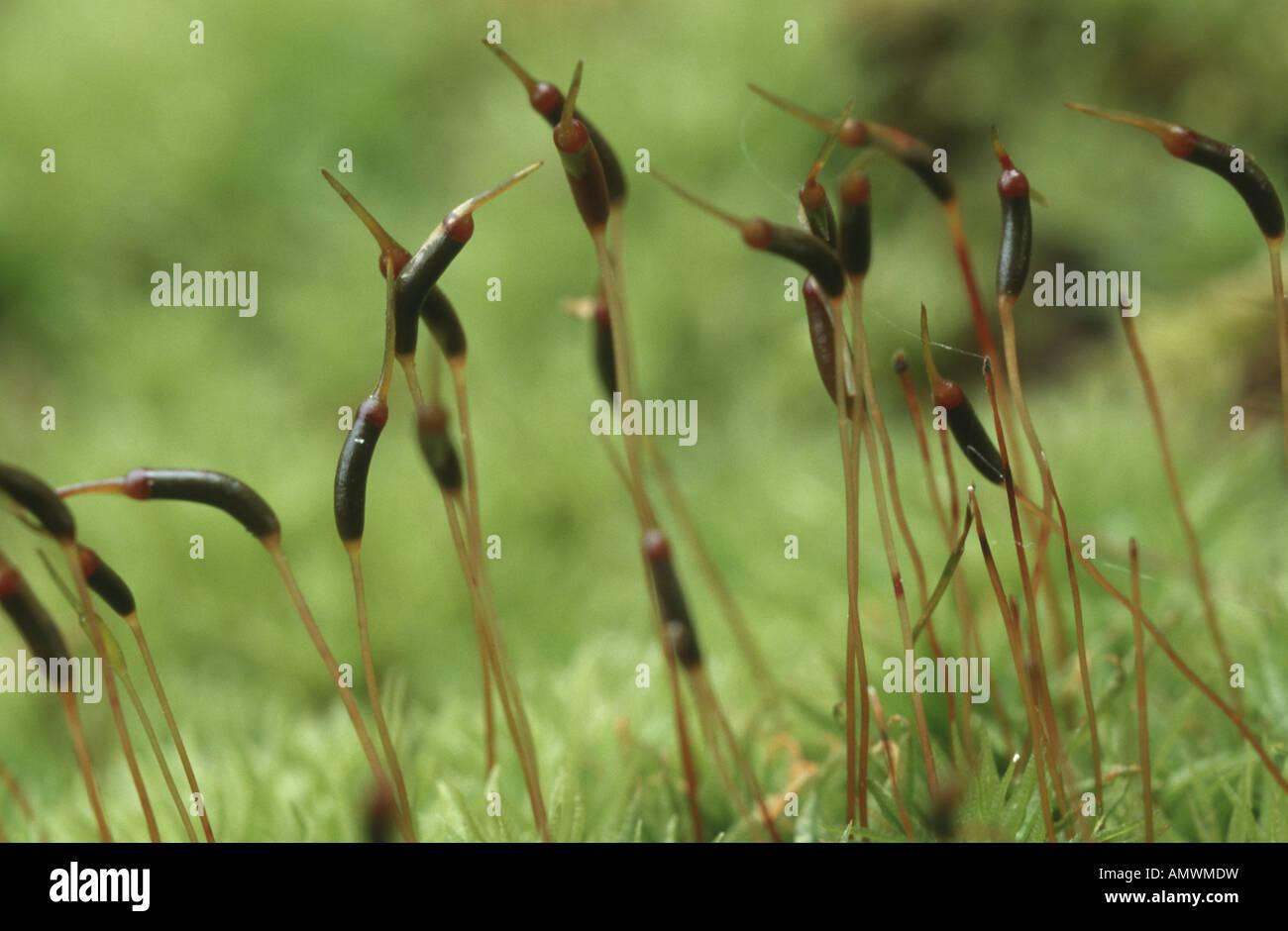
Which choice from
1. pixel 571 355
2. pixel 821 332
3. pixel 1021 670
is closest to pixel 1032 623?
pixel 1021 670

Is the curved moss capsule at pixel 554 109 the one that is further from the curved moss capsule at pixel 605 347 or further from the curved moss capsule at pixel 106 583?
the curved moss capsule at pixel 106 583

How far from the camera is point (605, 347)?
0.50 meters

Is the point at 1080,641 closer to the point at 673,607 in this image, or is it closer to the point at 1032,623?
the point at 1032,623

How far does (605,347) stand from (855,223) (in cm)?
13

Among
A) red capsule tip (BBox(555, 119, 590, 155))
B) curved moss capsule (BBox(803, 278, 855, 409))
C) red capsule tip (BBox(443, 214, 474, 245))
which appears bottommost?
curved moss capsule (BBox(803, 278, 855, 409))

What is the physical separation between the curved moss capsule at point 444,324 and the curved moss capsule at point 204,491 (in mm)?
81

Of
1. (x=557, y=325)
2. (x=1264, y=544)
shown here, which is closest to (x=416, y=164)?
(x=557, y=325)

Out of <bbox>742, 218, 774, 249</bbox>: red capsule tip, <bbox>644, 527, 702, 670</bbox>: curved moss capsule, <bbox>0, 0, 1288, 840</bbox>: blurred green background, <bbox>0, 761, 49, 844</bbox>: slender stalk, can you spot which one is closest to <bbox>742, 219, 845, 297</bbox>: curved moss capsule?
<bbox>742, 218, 774, 249</bbox>: red capsule tip

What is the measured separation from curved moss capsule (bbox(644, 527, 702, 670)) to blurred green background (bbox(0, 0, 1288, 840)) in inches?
4.8

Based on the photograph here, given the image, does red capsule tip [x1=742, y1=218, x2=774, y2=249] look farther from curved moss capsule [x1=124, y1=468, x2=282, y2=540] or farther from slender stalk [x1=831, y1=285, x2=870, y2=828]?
curved moss capsule [x1=124, y1=468, x2=282, y2=540]

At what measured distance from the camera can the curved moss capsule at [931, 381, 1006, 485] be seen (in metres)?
0.42

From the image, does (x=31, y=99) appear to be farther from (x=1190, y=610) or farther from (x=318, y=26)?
(x=1190, y=610)

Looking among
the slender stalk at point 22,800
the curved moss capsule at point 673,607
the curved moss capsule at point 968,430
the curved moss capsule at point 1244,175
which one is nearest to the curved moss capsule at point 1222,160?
the curved moss capsule at point 1244,175
